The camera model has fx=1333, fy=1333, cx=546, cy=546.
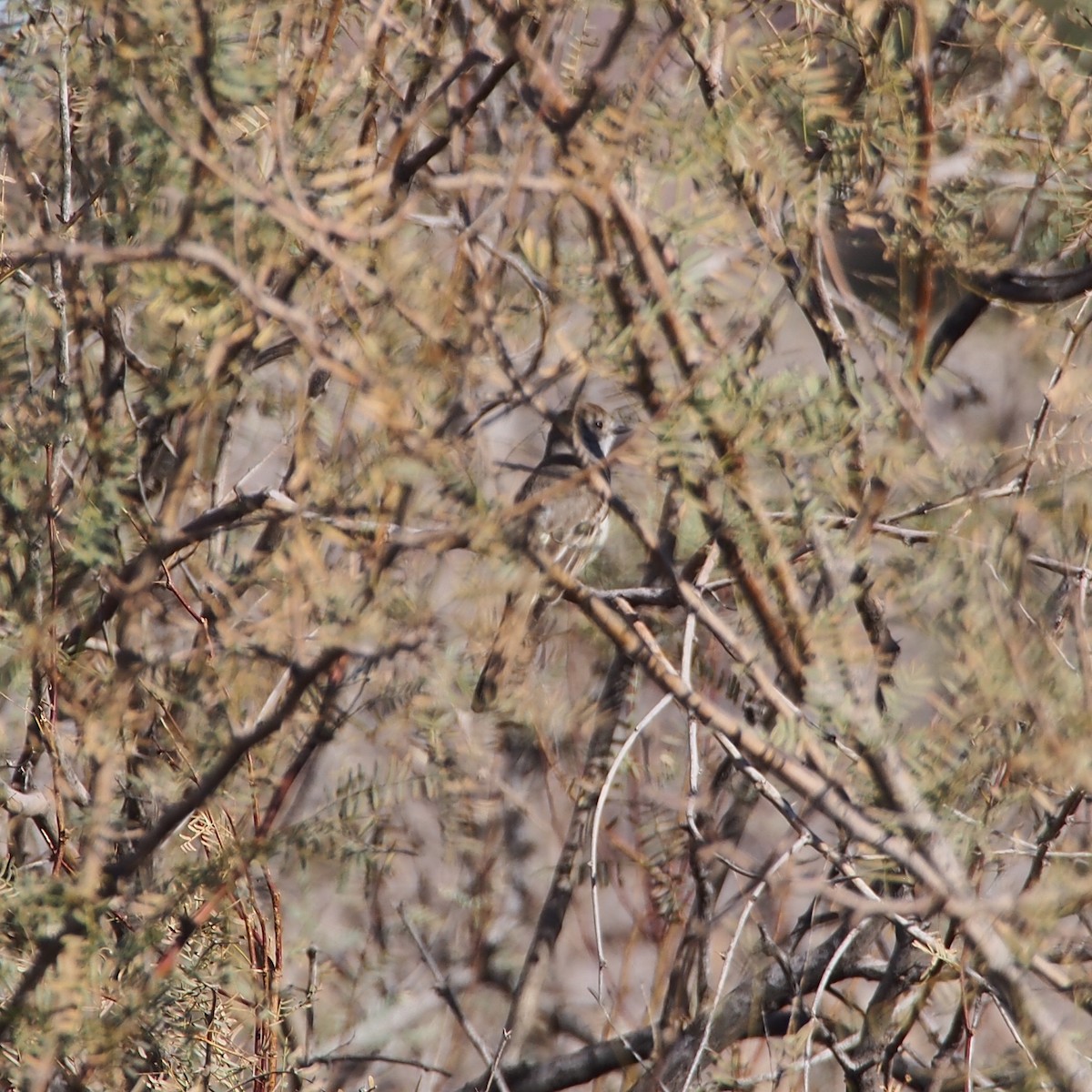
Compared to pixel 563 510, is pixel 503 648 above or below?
above

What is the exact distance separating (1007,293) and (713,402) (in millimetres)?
953

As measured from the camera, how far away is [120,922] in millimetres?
2326

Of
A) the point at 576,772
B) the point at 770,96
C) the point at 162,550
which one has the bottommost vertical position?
the point at 576,772

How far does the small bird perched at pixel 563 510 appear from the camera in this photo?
2041mm

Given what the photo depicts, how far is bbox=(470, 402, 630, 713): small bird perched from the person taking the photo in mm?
2041

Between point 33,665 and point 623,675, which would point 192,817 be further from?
point 623,675

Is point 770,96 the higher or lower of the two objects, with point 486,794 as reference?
higher

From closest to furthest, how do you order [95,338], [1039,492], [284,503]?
1. [284,503]
2. [1039,492]
3. [95,338]

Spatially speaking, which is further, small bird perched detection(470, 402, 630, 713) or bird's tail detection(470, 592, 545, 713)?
bird's tail detection(470, 592, 545, 713)

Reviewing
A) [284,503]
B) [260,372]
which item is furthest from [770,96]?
→ [260,372]

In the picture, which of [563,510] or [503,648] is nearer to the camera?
[503,648]

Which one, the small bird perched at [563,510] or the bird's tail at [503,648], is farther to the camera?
the bird's tail at [503,648]

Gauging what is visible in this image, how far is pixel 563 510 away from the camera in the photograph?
3.82 metres

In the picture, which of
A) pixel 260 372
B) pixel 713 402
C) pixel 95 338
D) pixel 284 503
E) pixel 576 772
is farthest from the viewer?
pixel 576 772
